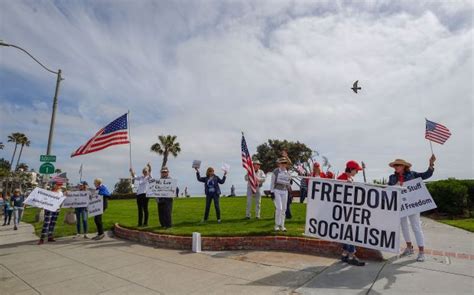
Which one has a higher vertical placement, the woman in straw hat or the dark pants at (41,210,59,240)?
the woman in straw hat

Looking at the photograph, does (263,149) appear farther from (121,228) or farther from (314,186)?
(314,186)

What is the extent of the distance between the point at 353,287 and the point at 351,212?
146 cm

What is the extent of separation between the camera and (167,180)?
1095cm

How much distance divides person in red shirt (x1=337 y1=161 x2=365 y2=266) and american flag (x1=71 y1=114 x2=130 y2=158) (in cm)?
870

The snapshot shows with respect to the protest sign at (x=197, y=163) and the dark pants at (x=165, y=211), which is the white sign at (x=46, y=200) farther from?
the protest sign at (x=197, y=163)

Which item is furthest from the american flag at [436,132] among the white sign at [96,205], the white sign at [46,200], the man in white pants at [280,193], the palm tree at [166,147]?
the palm tree at [166,147]

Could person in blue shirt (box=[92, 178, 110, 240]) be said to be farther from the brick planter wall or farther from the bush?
the bush

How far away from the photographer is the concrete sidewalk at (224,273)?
17.6 ft

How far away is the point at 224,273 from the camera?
250 inches

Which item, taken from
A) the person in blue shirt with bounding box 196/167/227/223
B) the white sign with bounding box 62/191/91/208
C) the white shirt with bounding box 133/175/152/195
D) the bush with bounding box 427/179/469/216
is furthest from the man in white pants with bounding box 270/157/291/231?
the bush with bounding box 427/179/469/216

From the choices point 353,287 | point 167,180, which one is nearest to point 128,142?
point 167,180

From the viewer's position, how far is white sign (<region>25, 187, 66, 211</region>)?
10773 millimetres

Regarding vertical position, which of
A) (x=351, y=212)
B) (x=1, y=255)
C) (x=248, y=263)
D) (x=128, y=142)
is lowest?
(x=1, y=255)

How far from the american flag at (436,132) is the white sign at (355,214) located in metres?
5.08
